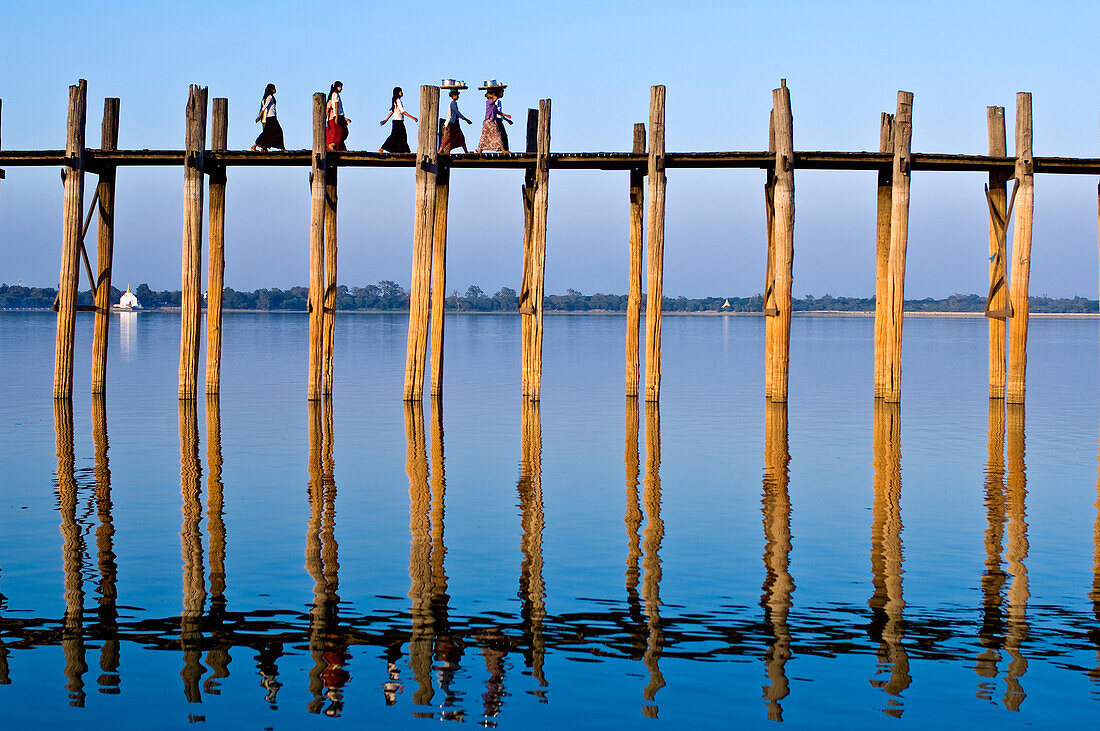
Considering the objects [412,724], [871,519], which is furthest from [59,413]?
[412,724]

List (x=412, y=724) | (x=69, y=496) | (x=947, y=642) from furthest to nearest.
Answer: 1. (x=69, y=496)
2. (x=947, y=642)
3. (x=412, y=724)

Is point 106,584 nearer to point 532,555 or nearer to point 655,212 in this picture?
point 532,555

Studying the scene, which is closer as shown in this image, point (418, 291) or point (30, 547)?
point (30, 547)

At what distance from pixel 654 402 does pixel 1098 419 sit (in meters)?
6.94

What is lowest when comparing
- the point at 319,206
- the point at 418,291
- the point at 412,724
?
the point at 412,724

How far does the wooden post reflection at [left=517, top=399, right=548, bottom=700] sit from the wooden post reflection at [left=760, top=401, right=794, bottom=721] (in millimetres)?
1182

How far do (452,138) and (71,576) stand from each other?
11.9 m

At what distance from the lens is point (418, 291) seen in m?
18.0

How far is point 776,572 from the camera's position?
8.46 m

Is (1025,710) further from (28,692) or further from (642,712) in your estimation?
(28,692)

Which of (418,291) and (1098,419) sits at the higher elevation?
(418,291)

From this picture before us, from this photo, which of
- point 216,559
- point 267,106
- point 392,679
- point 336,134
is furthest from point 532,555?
point 267,106

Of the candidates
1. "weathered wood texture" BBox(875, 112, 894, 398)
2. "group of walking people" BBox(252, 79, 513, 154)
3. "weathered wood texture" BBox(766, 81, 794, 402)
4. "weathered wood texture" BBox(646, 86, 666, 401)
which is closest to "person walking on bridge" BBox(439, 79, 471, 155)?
"group of walking people" BBox(252, 79, 513, 154)

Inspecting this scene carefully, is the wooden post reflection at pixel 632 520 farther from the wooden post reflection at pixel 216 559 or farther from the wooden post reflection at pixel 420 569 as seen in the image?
the wooden post reflection at pixel 216 559
